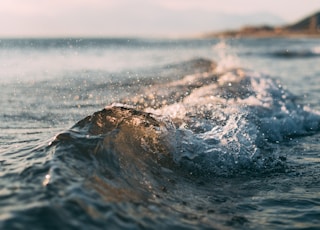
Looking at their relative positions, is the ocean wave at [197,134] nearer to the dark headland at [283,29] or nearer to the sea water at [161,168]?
the sea water at [161,168]

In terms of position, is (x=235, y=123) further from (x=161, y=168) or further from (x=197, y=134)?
(x=161, y=168)

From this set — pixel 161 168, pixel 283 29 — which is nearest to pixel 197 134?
pixel 161 168

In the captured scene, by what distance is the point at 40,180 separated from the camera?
187 inches

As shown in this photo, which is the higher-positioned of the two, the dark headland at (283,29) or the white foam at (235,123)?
the dark headland at (283,29)

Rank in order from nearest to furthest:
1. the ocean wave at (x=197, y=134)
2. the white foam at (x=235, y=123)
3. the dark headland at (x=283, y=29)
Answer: the ocean wave at (x=197, y=134)
the white foam at (x=235, y=123)
the dark headland at (x=283, y=29)

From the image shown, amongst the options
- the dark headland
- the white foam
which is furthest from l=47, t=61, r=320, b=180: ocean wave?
the dark headland

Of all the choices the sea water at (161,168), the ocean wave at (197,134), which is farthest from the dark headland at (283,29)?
the sea water at (161,168)

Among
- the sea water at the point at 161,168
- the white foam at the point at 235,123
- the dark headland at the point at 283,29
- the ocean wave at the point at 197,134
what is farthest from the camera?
the dark headland at the point at 283,29

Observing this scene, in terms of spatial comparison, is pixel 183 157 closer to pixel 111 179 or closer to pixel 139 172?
pixel 139 172

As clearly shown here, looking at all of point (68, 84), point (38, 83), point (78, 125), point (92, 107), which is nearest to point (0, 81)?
point (38, 83)

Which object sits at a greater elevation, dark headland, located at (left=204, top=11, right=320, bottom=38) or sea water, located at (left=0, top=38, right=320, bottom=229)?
dark headland, located at (left=204, top=11, right=320, bottom=38)

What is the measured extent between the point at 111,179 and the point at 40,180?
35.9 inches

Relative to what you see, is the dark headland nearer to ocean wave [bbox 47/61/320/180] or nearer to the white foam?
the white foam

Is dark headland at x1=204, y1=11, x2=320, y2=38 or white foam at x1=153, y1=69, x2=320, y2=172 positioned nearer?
white foam at x1=153, y1=69, x2=320, y2=172
